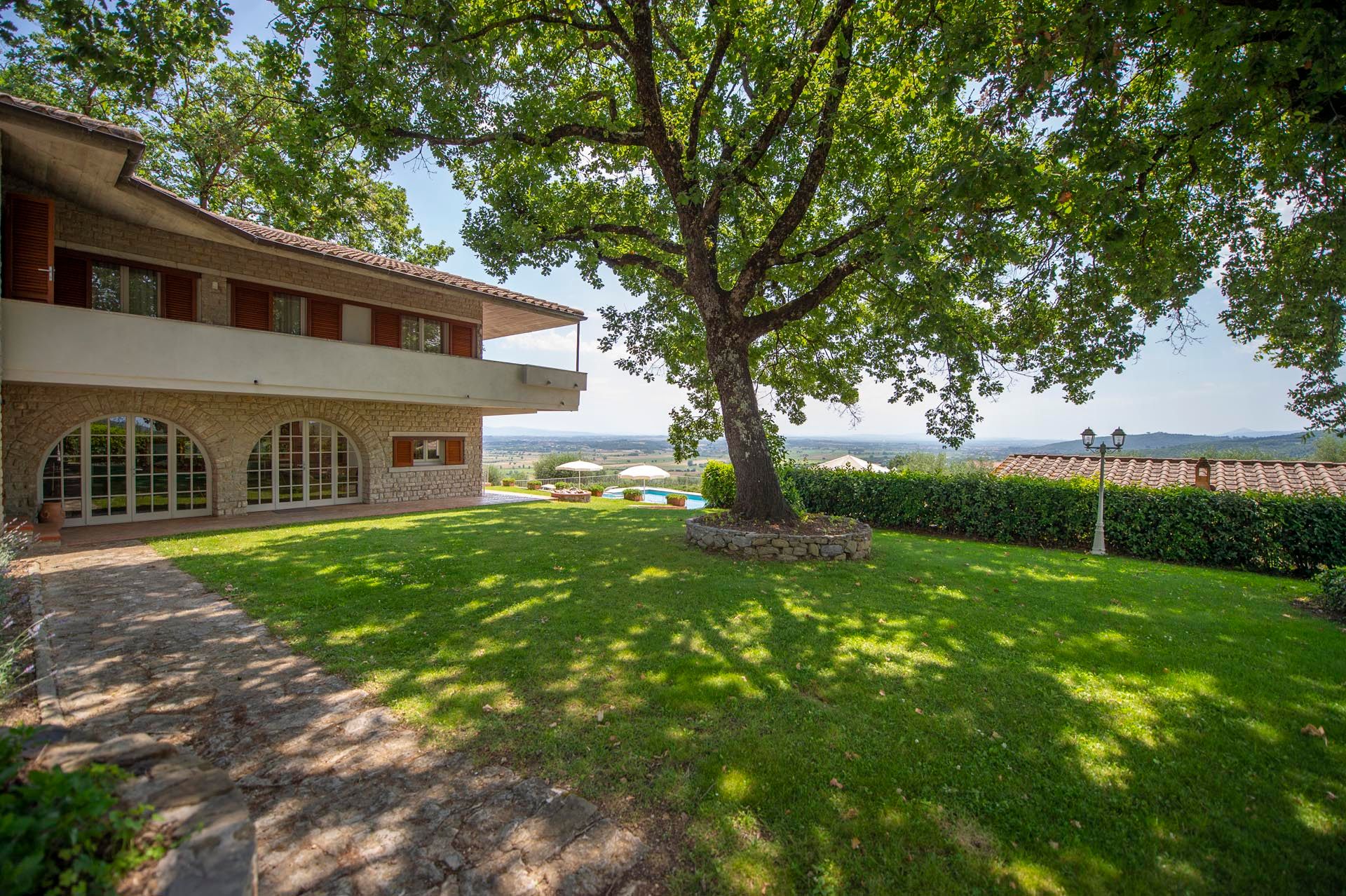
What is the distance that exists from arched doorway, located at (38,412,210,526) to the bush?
1909 cm

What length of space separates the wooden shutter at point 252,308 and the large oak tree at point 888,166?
17.0 ft

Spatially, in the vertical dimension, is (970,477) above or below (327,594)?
above

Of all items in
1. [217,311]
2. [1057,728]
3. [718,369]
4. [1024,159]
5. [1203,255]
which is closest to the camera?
[1057,728]

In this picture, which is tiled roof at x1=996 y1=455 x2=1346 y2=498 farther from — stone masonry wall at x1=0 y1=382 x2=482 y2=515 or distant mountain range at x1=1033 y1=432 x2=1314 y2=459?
stone masonry wall at x1=0 y1=382 x2=482 y2=515

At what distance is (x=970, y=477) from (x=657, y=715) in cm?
1183

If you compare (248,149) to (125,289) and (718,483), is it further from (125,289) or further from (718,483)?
(718,483)

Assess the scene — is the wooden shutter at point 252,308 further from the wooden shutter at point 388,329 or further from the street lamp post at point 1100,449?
the street lamp post at point 1100,449

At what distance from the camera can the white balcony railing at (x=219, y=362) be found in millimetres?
8633

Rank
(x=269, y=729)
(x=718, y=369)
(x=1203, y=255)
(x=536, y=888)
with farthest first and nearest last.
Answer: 1. (x=718, y=369)
2. (x=1203, y=255)
3. (x=269, y=729)
4. (x=536, y=888)

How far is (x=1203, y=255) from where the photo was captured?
741 cm

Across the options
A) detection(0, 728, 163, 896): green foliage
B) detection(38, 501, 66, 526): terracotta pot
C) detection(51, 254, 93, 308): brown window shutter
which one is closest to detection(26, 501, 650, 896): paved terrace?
detection(0, 728, 163, 896): green foliage

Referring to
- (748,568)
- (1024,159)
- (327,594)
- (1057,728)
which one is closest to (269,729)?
(327,594)

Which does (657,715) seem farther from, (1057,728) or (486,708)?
(1057,728)

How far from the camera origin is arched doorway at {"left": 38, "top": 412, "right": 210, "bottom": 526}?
34.9 ft
